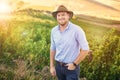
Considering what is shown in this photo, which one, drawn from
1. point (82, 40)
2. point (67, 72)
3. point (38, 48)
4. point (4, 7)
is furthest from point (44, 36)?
point (82, 40)

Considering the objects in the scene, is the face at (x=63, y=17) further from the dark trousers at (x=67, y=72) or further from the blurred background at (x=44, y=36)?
the blurred background at (x=44, y=36)

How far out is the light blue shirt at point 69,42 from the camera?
4523 mm

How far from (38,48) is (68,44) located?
200cm

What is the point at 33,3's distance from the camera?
6836 mm

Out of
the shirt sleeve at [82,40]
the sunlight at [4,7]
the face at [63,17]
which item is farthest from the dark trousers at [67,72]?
the sunlight at [4,7]

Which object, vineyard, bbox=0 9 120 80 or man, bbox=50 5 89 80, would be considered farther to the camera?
vineyard, bbox=0 9 120 80

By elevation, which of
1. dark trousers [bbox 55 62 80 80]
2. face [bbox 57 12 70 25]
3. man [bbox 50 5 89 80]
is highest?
face [bbox 57 12 70 25]

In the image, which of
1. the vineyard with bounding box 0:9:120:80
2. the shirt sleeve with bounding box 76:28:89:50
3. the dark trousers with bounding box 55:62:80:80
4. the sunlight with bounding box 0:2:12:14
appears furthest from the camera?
the sunlight with bounding box 0:2:12:14

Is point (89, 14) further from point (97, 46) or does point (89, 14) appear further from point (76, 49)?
point (76, 49)

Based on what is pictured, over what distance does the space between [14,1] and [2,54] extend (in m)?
0.91

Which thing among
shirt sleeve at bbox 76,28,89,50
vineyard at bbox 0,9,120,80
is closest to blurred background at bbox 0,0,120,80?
vineyard at bbox 0,9,120,80

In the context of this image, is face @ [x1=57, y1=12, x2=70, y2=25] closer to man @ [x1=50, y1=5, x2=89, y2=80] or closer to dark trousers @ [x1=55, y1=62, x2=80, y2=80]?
man @ [x1=50, y1=5, x2=89, y2=80]

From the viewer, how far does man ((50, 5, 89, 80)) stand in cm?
453

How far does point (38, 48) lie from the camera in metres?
6.55
